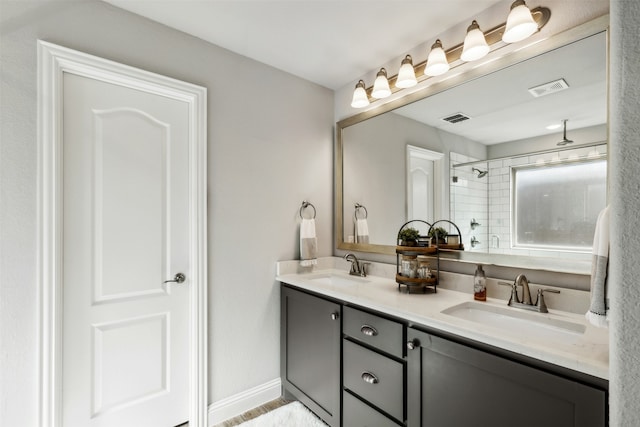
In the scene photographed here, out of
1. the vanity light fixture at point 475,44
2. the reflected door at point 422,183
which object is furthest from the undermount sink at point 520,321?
the vanity light fixture at point 475,44

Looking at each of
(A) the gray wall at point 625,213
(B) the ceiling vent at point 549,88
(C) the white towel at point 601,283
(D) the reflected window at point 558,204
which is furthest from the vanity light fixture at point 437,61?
(C) the white towel at point 601,283

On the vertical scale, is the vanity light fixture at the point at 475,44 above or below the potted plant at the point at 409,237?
above

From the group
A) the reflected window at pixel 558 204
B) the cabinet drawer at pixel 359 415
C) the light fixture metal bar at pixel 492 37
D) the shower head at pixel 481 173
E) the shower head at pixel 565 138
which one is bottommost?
the cabinet drawer at pixel 359 415

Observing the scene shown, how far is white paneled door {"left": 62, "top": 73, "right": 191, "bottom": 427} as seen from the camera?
64.2 inches

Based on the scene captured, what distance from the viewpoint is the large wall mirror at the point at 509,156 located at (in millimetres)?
1448

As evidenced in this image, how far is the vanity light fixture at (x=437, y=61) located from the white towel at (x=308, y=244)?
1279 millimetres

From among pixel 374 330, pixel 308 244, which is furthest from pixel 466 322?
pixel 308 244

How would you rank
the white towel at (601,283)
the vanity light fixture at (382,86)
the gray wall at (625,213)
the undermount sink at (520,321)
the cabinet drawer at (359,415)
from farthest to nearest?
the vanity light fixture at (382,86), the cabinet drawer at (359,415), the undermount sink at (520,321), the white towel at (601,283), the gray wall at (625,213)

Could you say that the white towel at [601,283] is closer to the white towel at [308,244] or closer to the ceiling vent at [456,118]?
the ceiling vent at [456,118]

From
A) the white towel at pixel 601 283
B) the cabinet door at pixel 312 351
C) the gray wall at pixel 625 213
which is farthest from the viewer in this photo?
the cabinet door at pixel 312 351

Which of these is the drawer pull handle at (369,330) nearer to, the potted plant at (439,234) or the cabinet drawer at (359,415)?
the cabinet drawer at (359,415)

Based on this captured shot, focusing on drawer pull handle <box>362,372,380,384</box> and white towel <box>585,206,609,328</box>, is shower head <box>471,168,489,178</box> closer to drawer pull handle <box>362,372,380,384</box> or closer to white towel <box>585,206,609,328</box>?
white towel <box>585,206,609,328</box>

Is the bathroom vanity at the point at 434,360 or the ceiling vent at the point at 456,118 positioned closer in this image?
the bathroom vanity at the point at 434,360

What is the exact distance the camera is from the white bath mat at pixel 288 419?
200cm
